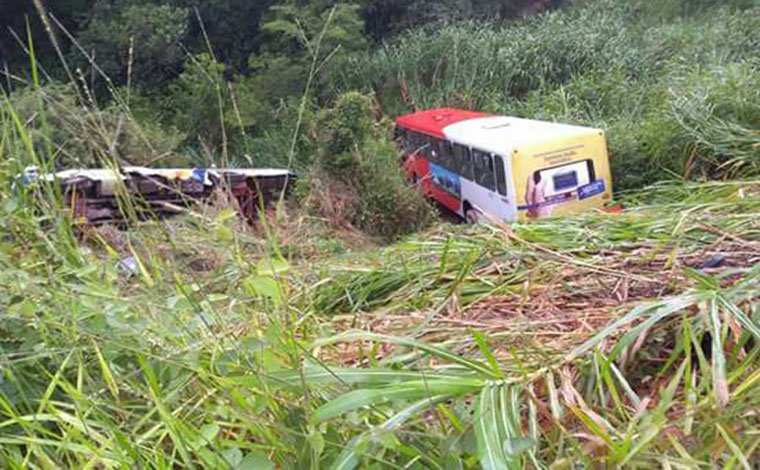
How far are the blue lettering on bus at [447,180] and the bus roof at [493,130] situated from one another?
55cm

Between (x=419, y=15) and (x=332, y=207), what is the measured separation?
42.0 ft

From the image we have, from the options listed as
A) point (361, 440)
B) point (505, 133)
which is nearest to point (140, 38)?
point (505, 133)

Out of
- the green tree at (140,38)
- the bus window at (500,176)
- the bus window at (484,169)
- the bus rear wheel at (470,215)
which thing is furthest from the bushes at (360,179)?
the green tree at (140,38)

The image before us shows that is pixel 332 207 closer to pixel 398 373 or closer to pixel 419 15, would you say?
pixel 398 373

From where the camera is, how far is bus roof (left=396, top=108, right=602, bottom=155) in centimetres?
834

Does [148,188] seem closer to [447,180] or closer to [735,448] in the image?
[447,180]

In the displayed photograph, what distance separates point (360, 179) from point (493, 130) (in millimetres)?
2191

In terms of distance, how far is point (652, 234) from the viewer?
2359 millimetres

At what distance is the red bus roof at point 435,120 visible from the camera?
450 inches

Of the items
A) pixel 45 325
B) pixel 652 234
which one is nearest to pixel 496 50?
pixel 652 234

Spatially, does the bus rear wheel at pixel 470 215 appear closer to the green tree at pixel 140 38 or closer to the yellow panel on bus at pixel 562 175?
the yellow panel on bus at pixel 562 175

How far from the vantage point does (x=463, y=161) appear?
10016 mm

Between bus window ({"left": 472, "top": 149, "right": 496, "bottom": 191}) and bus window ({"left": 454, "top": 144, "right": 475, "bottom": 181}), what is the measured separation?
25 cm

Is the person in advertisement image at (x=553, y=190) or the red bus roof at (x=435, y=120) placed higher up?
the red bus roof at (x=435, y=120)
